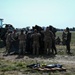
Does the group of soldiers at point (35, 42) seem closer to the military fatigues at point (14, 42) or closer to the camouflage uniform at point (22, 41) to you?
the camouflage uniform at point (22, 41)

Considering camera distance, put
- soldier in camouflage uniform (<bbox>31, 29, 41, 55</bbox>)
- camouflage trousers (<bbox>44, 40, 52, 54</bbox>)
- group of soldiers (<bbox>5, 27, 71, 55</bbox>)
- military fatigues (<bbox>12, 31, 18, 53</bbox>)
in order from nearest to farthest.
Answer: soldier in camouflage uniform (<bbox>31, 29, 41, 55</bbox>) < group of soldiers (<bbox>5, 27, 71, 55</bbox>) < camouflage trousers (<bbox>44, 40, 52, 54</bbox>) < military fatigues (<bbox>12, 31, 18, 53</bbox>)

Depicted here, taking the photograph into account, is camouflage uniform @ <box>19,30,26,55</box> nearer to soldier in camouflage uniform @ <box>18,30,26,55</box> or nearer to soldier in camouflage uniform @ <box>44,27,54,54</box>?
soldier in camouflage uniform @ <box>18,30,26,55</box>

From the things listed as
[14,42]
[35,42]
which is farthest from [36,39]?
[14,42]

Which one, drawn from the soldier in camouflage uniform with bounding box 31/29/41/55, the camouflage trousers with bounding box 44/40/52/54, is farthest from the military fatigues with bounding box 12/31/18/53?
the camouflage trousers with bounding box 44/40/52/54

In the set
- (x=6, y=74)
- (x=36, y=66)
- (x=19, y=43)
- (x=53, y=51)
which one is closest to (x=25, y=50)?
(x=19, y=43)

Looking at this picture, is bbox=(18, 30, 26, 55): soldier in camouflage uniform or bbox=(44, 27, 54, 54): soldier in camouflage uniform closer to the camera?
bbox=(44, 27, 54, 54): soldier in camouflage uniform

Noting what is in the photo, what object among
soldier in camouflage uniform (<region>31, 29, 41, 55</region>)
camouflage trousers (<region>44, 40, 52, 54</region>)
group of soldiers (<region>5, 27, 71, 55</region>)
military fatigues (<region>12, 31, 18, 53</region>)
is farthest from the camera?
military fatigues (<region>12, 31, 18, 53</region>)

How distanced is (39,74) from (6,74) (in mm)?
1418

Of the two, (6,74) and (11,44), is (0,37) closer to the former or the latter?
(11,44)

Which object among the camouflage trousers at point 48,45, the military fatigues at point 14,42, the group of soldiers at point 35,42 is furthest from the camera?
the military fatigues at point 14,42

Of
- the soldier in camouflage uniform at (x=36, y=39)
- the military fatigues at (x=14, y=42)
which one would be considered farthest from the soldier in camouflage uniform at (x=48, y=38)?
the military fatigues at (x=14, y=42)

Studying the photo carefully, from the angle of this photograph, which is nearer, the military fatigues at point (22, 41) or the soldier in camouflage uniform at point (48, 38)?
the soldier in camouflage uniform at point (48, 38)

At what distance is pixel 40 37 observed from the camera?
61.9ft

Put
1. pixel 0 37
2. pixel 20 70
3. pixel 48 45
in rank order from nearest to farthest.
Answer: pixel 20 70, pixel 48 45, pixel 0 37
